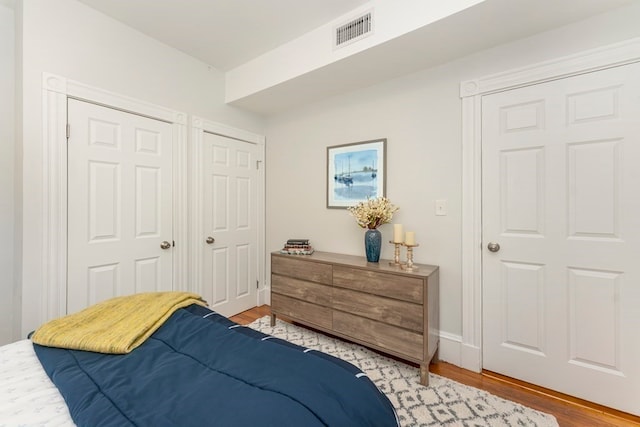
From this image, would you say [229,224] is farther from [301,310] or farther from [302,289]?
[301,310]

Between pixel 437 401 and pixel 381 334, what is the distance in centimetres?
51

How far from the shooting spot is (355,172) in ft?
8.66

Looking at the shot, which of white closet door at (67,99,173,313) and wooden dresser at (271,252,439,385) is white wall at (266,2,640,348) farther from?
white closet door at (67,99,173,313)

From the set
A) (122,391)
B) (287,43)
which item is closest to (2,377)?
(122,391)

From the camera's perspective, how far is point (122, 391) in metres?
0.85

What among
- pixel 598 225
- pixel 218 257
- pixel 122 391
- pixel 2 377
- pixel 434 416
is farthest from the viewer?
pixel 218 257

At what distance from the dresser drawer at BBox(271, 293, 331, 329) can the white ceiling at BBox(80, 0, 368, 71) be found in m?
2.32

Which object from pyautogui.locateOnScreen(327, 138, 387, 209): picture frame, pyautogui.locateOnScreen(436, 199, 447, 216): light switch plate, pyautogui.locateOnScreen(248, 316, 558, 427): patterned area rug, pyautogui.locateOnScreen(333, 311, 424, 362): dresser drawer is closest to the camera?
pyautogui.locateOnScreen(248, 316, 558, 427): patterned area rug

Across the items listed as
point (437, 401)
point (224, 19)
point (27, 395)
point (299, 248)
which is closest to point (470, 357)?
point (437, 401)

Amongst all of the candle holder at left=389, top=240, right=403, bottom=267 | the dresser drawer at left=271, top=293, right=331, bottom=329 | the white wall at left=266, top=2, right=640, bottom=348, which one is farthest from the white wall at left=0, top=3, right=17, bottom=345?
the candle holder at left=389, top=240, right=403, bottom=267

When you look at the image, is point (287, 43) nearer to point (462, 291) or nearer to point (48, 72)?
point (48, 72)

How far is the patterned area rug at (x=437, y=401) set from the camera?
5.05 feet

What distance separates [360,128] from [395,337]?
1.83 metres

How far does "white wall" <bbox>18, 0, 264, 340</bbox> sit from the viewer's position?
1.78 meters
